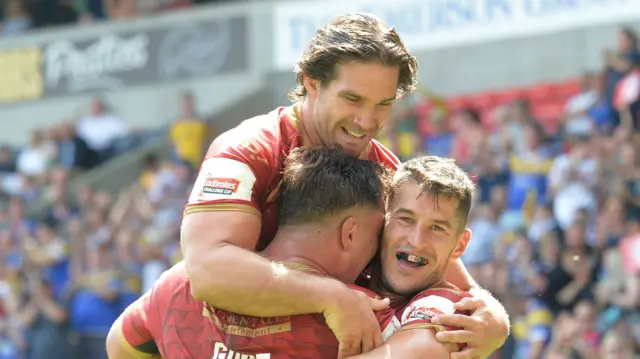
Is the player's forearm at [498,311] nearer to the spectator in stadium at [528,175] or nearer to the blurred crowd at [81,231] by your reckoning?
the spectator in stadium at [528,175]

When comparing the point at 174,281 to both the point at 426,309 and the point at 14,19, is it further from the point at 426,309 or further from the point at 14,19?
the point at 14,19

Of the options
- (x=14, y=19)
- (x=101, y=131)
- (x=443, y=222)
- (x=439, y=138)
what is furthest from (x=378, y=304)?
(x=14, y=19)

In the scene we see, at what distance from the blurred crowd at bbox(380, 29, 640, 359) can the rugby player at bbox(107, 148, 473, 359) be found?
15.3ft

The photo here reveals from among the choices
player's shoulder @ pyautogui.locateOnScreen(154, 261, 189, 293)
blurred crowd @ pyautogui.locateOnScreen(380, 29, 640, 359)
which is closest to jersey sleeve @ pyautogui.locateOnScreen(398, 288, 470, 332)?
player's shoulder @ pyautogui.locateOnScreen(154, 261, 189, 293)

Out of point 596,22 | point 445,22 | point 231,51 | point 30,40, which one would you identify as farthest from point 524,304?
point 30,40

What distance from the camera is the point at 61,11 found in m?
19.7

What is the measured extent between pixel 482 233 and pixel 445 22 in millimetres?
4484

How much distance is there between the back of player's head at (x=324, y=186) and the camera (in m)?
4.35

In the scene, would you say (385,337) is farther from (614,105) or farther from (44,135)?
(44,135)

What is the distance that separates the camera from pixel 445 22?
14180mm

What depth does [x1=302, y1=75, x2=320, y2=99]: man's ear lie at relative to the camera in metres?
4.75

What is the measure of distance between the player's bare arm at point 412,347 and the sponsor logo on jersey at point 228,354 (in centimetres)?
37

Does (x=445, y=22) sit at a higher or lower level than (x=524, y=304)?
higher

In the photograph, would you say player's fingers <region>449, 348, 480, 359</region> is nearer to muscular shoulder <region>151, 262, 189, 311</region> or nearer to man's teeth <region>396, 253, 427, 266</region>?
man's teeth <region>396, 253, 427, 266</region>
